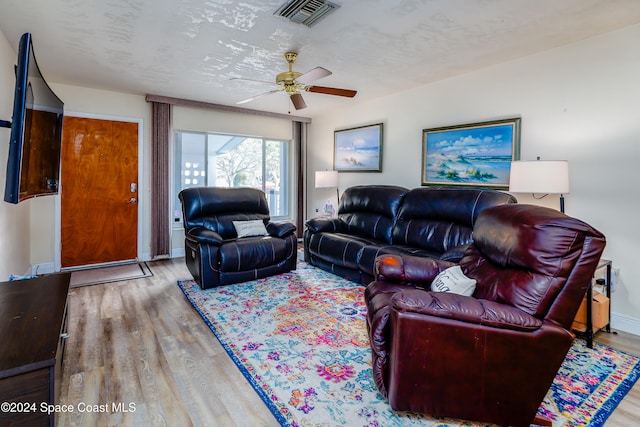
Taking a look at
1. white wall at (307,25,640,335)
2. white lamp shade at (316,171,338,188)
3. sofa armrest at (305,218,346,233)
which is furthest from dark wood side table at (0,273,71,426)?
white lamp shade at (316,171,338,188)

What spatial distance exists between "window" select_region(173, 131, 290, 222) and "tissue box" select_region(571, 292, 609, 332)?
4.77 metres

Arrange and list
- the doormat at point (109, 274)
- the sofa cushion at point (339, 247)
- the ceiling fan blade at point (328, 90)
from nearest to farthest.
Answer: the ceiling fan blade at point (328, 90) < the sofa cushion at point (339, 247) < the doormat at point (109, 274)

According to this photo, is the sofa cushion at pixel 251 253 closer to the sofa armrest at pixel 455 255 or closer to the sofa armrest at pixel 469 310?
the sofa armrest at pixel 455 255

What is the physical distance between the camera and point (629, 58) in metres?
2.68

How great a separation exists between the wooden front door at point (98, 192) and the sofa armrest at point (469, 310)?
4.55 metres

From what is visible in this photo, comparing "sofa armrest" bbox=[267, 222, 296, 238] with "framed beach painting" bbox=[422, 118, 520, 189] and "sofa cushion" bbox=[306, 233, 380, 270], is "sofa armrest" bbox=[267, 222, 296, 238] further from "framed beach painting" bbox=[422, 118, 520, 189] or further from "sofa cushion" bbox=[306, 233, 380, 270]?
"framed beach painting" bbox=[422, 118, 520, 189]

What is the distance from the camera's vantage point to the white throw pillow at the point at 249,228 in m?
Result: 4.19

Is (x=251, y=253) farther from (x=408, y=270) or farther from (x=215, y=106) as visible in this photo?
(x=215, y=106)

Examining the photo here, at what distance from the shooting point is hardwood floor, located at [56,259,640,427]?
5.65 ft

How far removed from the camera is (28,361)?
119 centimetres

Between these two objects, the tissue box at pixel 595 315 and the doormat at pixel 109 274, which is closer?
the tissue box at pixel 595 315

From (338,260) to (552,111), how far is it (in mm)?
2614

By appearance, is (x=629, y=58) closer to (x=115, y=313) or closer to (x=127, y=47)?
(x=127, y=47)

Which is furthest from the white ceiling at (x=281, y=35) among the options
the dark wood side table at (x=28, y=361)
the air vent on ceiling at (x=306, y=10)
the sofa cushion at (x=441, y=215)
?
the dark wood side table at (x=28, y=361)
